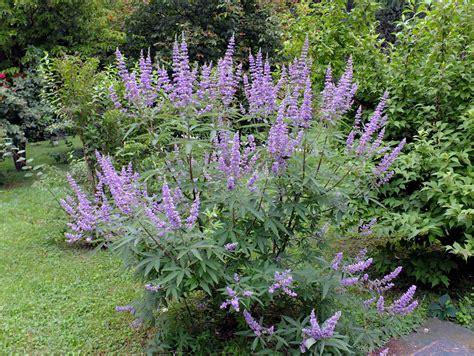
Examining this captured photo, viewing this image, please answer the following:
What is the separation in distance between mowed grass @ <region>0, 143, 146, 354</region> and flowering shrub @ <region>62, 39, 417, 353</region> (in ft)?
2.27

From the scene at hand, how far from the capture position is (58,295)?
4215 mm

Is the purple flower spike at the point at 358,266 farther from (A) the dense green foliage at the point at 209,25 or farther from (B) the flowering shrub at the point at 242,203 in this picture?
(A) the dense green foliage at the point at 209,25

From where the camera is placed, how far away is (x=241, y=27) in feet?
33.3

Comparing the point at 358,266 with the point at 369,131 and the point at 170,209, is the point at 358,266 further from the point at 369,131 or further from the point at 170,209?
the point at 170,209

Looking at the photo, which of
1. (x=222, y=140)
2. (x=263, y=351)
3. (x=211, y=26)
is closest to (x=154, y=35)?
(x=211, y=26)

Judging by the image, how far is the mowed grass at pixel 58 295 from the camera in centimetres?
348

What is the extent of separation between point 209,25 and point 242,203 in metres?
8.07

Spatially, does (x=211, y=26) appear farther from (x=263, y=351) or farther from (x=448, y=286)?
(x=263, y=351)

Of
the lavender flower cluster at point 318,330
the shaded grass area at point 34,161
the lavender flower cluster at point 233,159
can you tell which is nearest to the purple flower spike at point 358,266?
the lavender flower cluster at point 318,330

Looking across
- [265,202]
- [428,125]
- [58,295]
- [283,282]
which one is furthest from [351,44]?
[58,295]

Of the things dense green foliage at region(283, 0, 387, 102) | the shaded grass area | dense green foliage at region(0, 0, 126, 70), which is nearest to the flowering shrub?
dense green foliage at region(283, 0, 387, 102)

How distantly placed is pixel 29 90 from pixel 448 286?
327 inches

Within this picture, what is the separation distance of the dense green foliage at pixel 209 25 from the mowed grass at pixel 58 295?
17.1 ft

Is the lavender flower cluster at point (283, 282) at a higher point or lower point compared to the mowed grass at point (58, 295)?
higher
